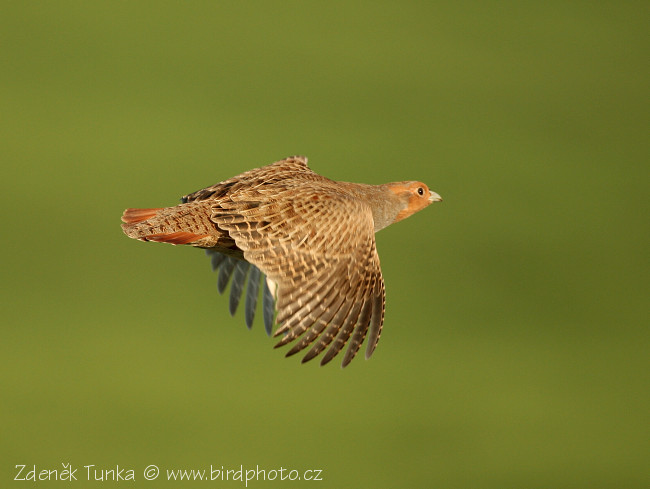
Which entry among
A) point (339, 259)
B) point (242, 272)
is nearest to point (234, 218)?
point (339, 259)

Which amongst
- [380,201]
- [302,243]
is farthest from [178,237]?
[380,201]

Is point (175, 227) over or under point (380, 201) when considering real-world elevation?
under

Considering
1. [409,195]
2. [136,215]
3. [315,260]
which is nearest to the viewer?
[315,260]

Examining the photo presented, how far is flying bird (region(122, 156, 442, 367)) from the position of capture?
187 inches

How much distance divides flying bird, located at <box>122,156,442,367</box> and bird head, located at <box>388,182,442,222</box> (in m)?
0.66

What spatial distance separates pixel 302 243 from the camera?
194 inches

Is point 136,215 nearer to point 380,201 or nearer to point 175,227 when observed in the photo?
point 175,227

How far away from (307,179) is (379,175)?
618 centimetres

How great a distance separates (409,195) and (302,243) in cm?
137

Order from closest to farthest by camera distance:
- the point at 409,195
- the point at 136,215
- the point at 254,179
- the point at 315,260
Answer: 1. the point at 315,260
2. the point at 136,215
3. the point at 254,179
4. the point at 409,195

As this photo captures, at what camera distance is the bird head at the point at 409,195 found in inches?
237

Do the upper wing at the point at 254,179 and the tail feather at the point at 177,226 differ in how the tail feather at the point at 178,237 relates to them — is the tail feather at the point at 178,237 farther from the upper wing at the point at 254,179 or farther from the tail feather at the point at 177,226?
the upper wing at the point at 254,179

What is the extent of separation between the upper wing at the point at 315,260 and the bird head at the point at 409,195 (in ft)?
2.85

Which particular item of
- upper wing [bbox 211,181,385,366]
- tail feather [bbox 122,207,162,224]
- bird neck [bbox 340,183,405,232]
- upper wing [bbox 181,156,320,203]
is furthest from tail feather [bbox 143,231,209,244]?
bird neck [bbox 340,183,405,232]
